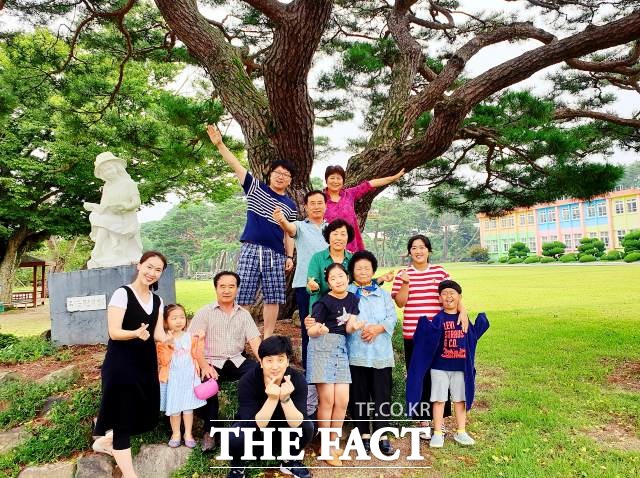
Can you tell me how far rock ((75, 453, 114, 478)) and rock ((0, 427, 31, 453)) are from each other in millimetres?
604

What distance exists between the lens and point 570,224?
3200cm

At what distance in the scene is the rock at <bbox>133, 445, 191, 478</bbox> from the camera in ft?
8.00

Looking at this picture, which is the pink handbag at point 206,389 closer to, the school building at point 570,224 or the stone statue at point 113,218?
the stone statue at point 113,218

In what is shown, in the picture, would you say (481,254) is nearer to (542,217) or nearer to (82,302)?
(542,217)

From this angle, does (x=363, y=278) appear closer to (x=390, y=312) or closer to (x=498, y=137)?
(x=390, y=312)

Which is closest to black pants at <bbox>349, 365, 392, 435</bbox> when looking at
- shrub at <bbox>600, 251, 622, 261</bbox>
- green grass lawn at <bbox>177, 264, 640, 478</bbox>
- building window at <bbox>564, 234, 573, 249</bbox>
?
green grass lawn at <bbox>177, 264, 640, 478</bbox>

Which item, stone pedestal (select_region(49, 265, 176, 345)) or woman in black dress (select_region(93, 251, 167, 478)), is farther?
stone pedestal (select_region(49, 265, 176, 345))

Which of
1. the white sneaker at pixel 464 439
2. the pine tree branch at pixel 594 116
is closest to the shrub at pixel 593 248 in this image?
the pine tree branch at pixel 594 116

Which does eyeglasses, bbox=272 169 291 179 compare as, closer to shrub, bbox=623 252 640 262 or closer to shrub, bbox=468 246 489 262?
shrub, bbox=623 252 640 262

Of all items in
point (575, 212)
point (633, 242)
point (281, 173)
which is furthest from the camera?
point (575, 212)

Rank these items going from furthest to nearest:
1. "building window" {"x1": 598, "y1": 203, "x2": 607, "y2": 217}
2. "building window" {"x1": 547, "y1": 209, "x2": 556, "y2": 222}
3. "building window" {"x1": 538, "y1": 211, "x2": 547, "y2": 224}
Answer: "building window" {"x1": 538, "y1": 211, "x2": 547, "y2": 224}
"building window" {"x1": 547, "y1": 209, "x2": 556, "y2": 222}
"building window" {"x1": 598, "y1": 203, "x2": 607, "y2": 217}

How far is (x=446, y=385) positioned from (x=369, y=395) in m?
0.48

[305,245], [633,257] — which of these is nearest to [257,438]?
[305,245]

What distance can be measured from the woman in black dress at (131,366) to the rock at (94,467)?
0.20 metres
